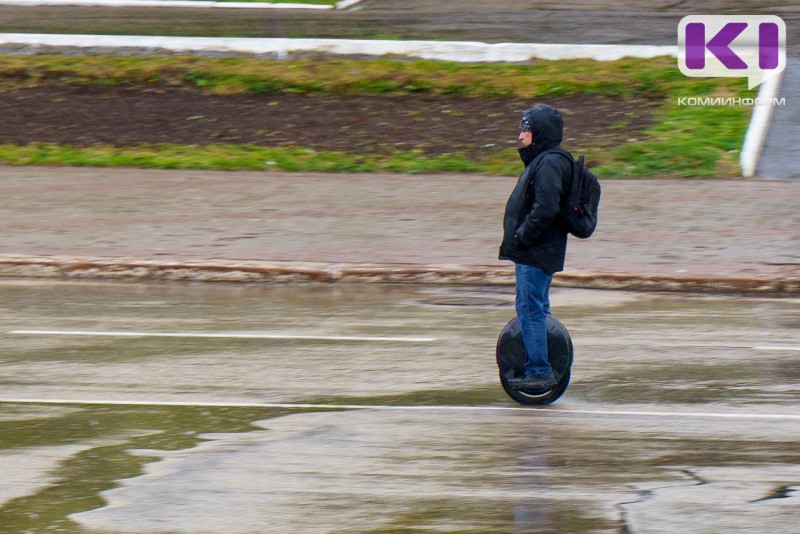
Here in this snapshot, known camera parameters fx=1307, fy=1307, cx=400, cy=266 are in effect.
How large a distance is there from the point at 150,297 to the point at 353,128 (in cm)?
839

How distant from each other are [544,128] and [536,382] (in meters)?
1.59

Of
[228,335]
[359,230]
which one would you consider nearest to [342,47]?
[359,230]

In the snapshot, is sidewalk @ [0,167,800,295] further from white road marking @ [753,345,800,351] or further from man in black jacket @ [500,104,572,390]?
man in black jacket @ [500,104,572,390]

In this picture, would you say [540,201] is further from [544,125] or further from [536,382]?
[536,382]

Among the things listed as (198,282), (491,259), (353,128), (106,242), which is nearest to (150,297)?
(198,282)

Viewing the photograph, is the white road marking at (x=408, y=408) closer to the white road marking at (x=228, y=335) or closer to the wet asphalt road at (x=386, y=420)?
the wet asphalt road at (x=386, y=420)

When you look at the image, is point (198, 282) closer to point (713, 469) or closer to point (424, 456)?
point (424, 456)

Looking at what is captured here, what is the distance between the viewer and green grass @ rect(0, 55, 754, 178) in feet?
59.9

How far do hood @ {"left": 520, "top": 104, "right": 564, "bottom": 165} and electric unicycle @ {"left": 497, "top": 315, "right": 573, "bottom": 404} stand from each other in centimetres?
110

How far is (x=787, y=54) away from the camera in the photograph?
2342 cm

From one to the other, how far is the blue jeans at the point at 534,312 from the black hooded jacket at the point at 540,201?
8 centimetres

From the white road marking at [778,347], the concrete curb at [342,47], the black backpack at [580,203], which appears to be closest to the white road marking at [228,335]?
the white road marking at [778,347]

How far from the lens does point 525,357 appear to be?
8.13 m

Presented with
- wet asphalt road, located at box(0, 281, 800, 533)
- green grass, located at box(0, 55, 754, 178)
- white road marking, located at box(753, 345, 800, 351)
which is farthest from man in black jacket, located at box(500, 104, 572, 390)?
green grass, located at box(0, 55, 754, 178)
